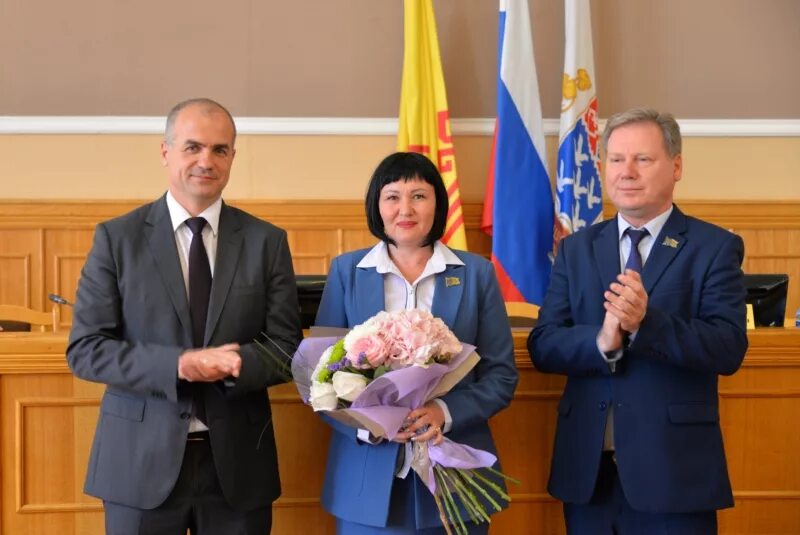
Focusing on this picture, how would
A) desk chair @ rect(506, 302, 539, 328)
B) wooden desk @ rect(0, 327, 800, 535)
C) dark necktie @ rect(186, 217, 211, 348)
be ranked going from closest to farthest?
dark necktie @ rect(186, 217, 211, 348) → wooden desk @ rect(0, 327, 800, 535) → desk chair @ rect(506, 302, 539, 328)

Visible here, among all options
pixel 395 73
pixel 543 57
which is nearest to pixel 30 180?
pixel 395 73

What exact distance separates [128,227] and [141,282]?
0.53ft

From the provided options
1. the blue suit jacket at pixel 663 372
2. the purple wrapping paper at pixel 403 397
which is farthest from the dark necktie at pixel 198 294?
the blue suit jacket at pixel 663 372

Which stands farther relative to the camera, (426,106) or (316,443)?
(426,106)

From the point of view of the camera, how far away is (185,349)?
2217mm

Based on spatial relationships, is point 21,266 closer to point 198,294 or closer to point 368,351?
point 198,294

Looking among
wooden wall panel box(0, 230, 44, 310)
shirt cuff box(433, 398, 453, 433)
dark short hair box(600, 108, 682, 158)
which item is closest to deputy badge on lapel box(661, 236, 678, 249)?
dark short hair box(600, 108, 682, 158)

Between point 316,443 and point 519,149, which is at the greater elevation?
point 519,149

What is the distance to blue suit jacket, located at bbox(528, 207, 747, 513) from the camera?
7.39 ft

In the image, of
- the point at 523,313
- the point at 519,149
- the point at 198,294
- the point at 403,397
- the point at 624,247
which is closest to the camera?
the point at 403,397

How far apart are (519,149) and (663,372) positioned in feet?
10.6

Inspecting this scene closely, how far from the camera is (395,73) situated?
18.6ft

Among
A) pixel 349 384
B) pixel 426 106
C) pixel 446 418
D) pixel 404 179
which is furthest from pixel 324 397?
pixel 426 106

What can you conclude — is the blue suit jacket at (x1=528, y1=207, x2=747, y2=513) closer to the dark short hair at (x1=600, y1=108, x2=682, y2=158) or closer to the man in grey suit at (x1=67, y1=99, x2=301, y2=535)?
the dark short hair at (x1=600, y1=108, x2=682, y2=158)
